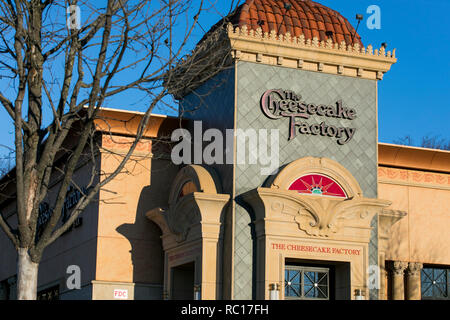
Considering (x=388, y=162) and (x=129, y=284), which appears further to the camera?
(x=388, y=162)

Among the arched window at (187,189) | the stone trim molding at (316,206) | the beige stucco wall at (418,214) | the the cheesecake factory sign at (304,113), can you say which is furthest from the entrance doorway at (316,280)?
the beige stucco wall at (418,214)

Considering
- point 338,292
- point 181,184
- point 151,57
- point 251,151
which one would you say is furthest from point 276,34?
point 151,57

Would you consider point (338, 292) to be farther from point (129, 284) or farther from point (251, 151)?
point (129, 284)

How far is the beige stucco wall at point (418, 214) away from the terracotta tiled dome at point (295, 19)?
5.00 metres

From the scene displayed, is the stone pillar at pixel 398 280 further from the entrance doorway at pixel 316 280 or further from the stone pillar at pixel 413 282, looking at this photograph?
the entrance doorway at pixel 316 280

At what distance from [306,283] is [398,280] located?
15.6 ft

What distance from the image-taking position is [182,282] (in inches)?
872

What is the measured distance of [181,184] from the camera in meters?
22.0

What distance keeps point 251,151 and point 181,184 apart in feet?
8.46

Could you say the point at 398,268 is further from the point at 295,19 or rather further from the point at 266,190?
the point at 295,19

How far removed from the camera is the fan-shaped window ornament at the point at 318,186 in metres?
20.6

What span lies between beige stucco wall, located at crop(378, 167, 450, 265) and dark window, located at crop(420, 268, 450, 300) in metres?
0.49

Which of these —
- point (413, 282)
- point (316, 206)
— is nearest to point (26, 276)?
point (316, 206)

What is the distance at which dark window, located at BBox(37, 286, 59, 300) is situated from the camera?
25.6 metres
